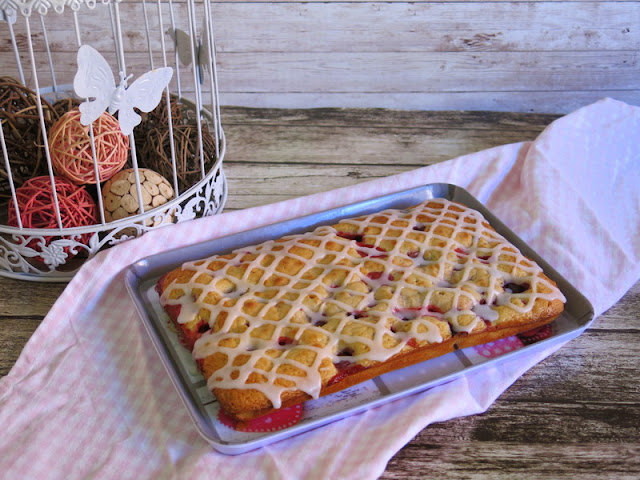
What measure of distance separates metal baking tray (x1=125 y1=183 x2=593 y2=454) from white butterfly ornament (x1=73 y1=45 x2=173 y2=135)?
0.25m

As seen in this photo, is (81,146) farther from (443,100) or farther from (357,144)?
(443,100)

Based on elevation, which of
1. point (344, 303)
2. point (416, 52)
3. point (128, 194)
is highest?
point (416, 52)

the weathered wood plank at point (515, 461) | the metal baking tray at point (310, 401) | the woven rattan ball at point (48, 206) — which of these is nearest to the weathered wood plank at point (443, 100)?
the metal baking tray at point (310, 401)

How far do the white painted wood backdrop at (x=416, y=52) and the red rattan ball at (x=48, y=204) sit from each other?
644mm

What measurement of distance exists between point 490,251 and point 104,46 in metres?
1.08

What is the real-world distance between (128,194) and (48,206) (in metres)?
0.13

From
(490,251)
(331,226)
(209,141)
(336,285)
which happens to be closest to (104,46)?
(209,141)

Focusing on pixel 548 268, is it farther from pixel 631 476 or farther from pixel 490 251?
pixel 631 476

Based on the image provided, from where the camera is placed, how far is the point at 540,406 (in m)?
0.96

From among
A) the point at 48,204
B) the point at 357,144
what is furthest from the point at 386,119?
the point at 48,204

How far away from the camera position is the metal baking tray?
2.82 feet

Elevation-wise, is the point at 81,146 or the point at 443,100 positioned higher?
the point at 81,146

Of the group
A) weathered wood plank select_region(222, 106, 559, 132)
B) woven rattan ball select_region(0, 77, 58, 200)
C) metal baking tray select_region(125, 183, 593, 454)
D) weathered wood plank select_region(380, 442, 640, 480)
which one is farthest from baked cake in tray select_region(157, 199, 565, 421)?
weathered wood plank select_region(222, 106, 559, 132)

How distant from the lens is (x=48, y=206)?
1.10m
